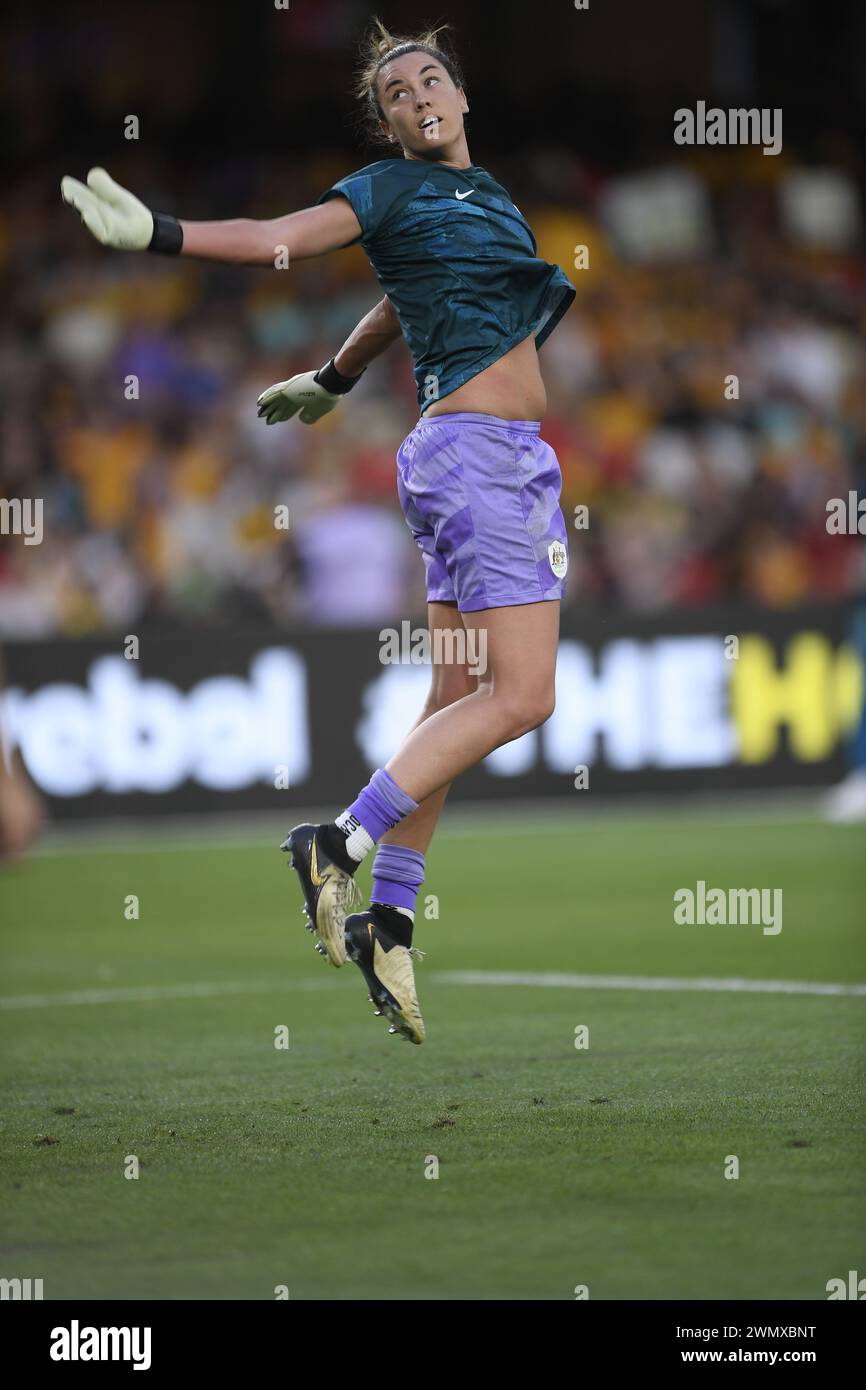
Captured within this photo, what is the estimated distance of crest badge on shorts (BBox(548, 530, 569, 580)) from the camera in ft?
17.8

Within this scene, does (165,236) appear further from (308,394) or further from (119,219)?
(308,394)

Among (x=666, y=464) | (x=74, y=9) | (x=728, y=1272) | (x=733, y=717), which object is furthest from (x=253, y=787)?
(x=74, y=9)

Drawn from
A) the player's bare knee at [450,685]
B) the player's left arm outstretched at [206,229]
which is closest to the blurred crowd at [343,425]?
the player's bare knee at [450,685]

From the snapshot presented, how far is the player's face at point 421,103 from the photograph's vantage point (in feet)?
17.6

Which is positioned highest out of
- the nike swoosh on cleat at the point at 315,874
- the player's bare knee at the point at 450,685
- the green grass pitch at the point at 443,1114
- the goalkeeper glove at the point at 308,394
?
the goalkeeper glove at the point at 308,394

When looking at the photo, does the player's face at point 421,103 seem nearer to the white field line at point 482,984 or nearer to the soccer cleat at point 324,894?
the soccer cleat at point 324,894

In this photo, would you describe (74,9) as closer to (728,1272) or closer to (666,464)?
(666,464)

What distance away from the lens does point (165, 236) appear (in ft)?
14.9

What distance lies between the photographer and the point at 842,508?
59.1ft

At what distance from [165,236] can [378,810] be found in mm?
1588

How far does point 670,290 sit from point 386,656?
7937 mm

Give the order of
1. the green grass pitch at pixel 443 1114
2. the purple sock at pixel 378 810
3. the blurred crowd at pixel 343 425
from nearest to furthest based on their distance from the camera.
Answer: the green grass pitch at pixel 443 1114 < the purple sock at pixel 378 810 < the blurred crowd at pixel 343 425

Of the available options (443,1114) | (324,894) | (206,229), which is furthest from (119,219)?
(443,1114)

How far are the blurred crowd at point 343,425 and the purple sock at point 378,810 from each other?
953cm
